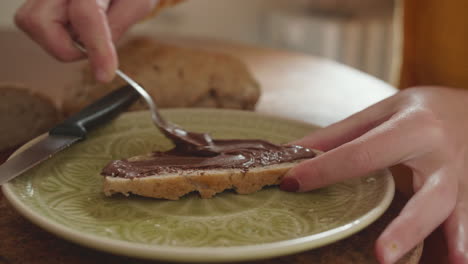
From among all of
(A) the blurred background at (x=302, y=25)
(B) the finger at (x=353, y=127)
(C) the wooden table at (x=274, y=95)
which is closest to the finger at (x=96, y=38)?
(C) the wooden table at (x=274, y=95)

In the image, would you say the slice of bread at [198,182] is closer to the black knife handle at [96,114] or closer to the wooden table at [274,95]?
the wooden table at [274,95]

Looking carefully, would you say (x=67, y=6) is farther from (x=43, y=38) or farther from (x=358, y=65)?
(x=358, y=65)

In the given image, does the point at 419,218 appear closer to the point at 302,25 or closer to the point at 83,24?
the point at 83,24

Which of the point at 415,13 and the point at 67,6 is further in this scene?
the point at 415,13

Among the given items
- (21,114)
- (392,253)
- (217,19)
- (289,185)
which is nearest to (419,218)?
(392,253)

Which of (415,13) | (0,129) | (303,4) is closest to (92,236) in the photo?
(0,129)

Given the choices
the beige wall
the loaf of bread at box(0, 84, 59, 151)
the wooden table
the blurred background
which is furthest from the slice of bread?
the beige wall

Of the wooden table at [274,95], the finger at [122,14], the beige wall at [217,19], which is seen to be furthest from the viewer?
the beige wall at [217,19]
